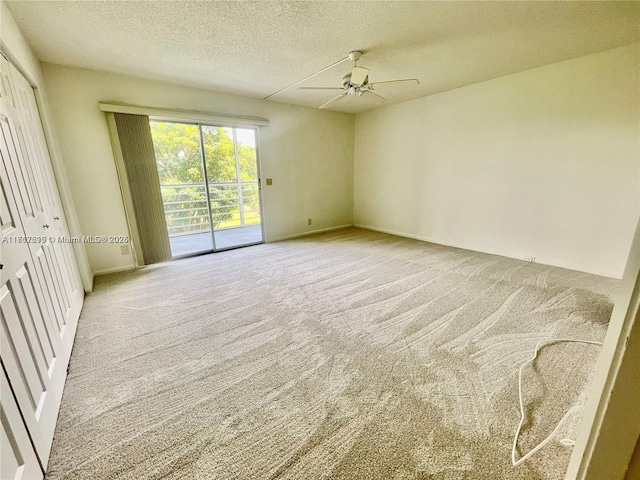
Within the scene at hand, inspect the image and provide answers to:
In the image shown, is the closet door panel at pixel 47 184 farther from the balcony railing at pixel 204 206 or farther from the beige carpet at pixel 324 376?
the balcony railing at pixel 204 206

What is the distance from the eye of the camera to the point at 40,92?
2.27 meters

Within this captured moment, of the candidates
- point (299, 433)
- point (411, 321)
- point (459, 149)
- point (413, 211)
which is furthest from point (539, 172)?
point (299, 433)

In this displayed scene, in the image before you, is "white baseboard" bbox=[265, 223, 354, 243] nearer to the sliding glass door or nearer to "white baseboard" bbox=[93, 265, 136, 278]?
the sliding glass door

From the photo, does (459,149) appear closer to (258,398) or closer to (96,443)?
(258,398)

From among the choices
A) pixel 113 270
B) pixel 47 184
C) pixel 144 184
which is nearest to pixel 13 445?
pixel 47 184

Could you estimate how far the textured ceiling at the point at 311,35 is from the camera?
1.80 metres

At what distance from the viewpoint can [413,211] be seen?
4.55 meters

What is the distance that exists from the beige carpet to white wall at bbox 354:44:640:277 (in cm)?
66

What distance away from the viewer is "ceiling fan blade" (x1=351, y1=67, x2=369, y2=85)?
2340mm

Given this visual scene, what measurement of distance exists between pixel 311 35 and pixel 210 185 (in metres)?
3.36

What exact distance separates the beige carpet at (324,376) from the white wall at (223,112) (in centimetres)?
98

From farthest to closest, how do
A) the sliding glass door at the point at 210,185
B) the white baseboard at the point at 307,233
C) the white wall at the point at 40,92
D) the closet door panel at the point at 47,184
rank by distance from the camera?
the white baseboard at the point at 307,233 → the sliding glass door at the point at 210,185 → the closet door panel at the point at 47,184 → the white wall at the point at 40,92

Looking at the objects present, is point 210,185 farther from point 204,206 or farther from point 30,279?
point 30,279

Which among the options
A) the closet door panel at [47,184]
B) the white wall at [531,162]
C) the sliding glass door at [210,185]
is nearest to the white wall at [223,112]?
the sliding glass door at [210,185]
